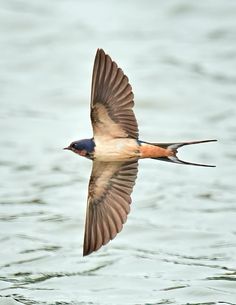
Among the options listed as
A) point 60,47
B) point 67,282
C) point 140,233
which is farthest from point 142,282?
point 60,47

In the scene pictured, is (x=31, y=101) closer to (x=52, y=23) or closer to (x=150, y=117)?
(x=150, y=117)

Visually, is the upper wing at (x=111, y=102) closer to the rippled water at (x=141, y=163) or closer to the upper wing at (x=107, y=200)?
the upper wing at (x=107, y=200)

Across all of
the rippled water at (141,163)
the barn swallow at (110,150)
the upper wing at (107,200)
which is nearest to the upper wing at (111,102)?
the barn swallow at (110,150)

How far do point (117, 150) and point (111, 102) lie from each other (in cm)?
19

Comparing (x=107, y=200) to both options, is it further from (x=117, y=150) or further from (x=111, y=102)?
(x=111, y=102)

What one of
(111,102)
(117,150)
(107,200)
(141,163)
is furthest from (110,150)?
(141,163)

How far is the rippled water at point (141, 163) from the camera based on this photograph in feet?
23.7

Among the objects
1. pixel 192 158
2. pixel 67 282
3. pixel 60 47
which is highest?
pixel 60 47

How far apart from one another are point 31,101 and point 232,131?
1683 mm

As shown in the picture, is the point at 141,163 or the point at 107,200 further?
the point at 141,163

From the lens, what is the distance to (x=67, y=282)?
23.4 ft

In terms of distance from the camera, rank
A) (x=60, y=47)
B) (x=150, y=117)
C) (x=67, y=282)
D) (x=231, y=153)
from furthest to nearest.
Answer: (x=60, y=47)
(x=150, y=117)
(x=231, y=153)
(x=67, y=282)

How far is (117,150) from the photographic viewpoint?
17.0ft

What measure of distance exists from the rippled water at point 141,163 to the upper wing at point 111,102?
1.65 meters
